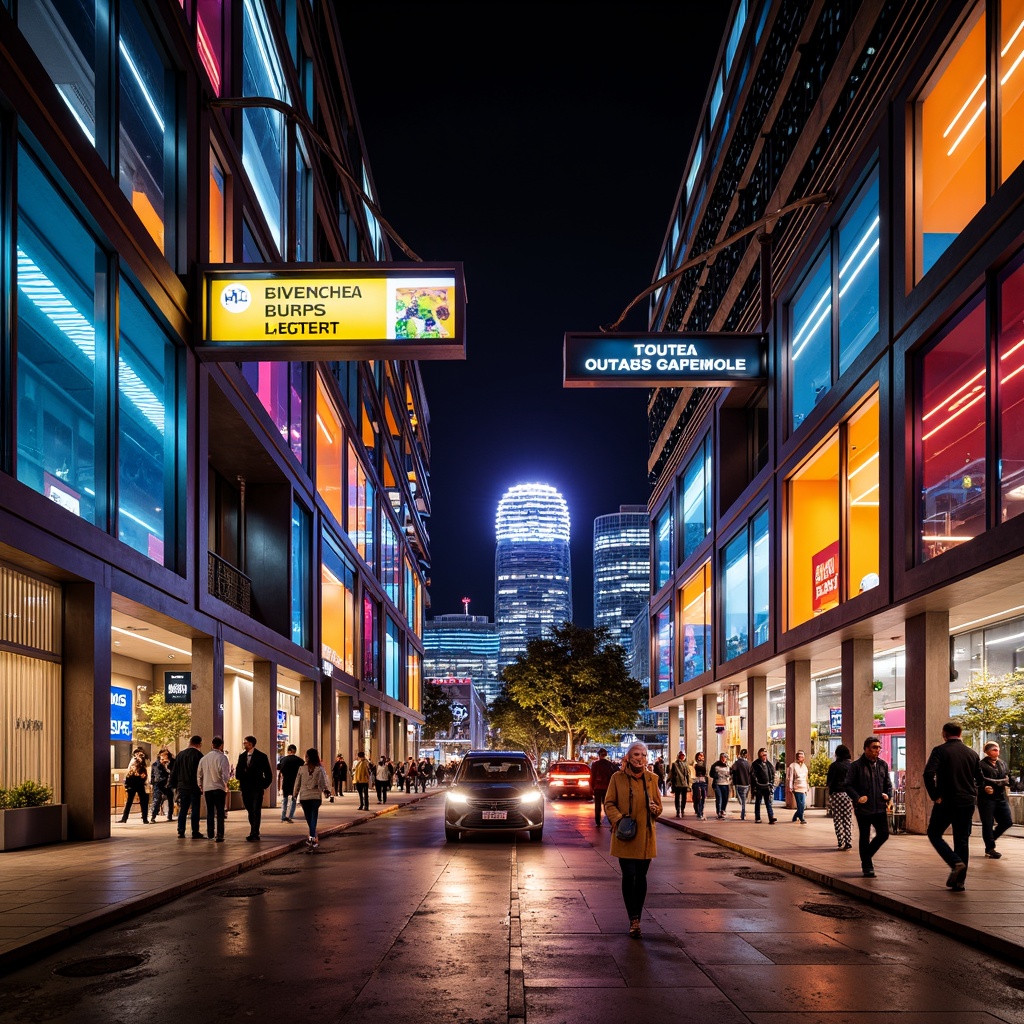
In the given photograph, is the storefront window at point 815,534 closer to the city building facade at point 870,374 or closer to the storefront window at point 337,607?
the city building facade at point 870,374

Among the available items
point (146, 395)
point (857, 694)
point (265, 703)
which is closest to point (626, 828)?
point (146, 395)

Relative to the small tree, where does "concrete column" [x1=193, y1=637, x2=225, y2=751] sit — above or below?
above

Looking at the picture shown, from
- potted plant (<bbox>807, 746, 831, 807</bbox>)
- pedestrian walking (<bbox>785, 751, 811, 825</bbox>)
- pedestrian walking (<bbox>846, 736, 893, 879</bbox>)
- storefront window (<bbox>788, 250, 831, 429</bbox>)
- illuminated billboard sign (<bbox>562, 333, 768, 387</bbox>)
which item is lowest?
potted plant (<bbox>807, 746, 831, 807</bbox>)

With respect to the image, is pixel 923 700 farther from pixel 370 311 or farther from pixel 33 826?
pixel 33 826

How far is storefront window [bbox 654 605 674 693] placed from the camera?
54.2 m

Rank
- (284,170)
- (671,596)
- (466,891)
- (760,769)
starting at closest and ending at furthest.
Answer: (466,891), (760,769), (284,170), (671,596)

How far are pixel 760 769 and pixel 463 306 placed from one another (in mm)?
13340

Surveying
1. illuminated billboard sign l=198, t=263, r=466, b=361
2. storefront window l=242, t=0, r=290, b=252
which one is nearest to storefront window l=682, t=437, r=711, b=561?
storefront window l=242, t=0, r=290, b=252

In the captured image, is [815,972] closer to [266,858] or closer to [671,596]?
[266,858]

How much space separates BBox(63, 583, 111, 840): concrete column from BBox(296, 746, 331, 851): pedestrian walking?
11.1 ft

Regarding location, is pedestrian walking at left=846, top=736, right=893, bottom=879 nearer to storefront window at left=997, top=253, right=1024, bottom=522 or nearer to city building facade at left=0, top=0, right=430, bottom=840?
storefront window at left=997, top=253, right=1024, bottom=522

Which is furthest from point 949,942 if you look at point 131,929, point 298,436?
point 298,436

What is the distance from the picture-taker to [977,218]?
56.8 ft

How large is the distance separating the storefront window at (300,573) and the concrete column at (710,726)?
18537mm
